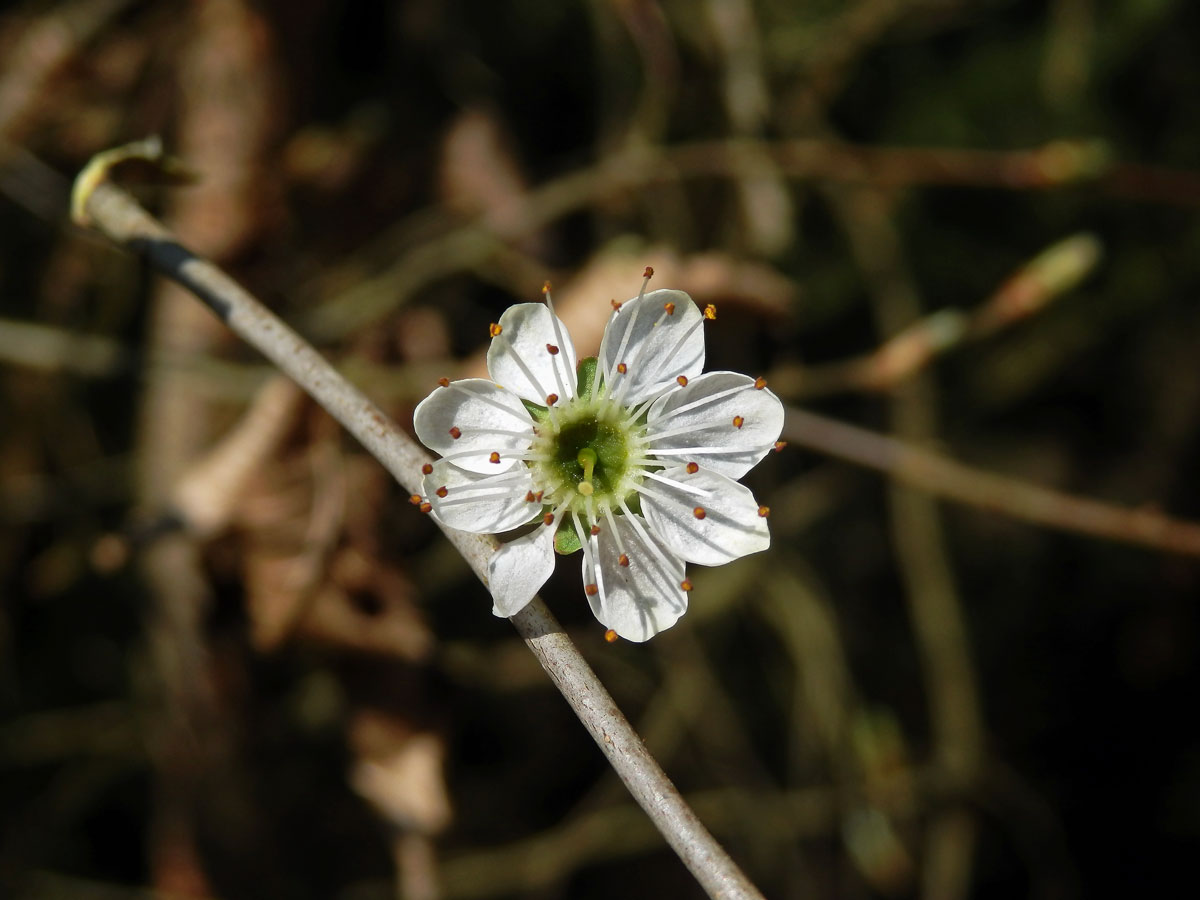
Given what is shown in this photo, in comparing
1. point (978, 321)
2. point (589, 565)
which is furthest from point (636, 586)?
point (978, 321)

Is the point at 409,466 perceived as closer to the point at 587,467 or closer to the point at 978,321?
the point at 587,467

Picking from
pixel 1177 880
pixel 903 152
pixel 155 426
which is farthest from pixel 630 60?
pixel 1177 880

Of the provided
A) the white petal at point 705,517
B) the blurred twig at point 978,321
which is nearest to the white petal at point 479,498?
the white petal at point 705,517

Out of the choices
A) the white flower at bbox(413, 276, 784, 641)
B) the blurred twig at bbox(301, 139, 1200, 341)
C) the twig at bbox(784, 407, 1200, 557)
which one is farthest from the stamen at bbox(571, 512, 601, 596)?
the blurred twig at bbox(301, 139, 1200, 341)

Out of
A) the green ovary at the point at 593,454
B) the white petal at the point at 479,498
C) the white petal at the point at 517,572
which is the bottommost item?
the white petal at the point at 517,572

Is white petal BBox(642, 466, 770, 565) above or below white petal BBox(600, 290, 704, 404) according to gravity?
A: below

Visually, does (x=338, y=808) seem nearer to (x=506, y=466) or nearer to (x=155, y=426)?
(x=155, y=426)

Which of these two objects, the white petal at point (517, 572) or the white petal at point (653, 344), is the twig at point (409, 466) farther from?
the white petal at point (653, 344)

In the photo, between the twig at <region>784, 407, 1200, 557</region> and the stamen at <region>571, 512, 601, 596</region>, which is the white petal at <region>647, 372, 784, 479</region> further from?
the twig at <region>784, 407, 1200, 557</region>
